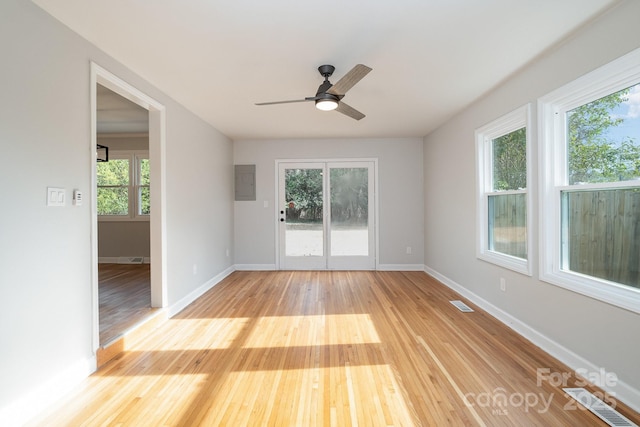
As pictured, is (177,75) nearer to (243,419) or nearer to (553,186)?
(243,419)

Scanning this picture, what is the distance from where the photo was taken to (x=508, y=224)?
315 cm

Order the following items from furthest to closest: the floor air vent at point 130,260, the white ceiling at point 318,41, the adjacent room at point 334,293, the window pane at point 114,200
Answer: the window pane at point 114,200 < the floor air vent at point 130,260 < the white ceiling at point 318,41 < the adjacent room at point 334,293

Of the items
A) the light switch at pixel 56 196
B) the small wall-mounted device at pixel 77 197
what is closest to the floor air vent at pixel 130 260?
the small wall-mounted device at pixel 77 197

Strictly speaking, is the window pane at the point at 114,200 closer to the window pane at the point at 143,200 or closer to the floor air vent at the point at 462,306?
the window pane at the point at 143,200

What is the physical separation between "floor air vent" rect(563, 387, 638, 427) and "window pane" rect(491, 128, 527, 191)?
5.55 feet

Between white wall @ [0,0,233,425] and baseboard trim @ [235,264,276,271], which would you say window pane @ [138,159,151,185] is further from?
white wall @ [0,0,233,425]

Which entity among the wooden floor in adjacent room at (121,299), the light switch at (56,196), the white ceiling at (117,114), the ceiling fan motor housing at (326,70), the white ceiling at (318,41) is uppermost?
the white ceiling at (117,114)

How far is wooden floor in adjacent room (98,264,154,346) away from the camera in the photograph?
2.70 meters

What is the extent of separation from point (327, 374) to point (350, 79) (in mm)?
2129

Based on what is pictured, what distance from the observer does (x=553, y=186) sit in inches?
96.6

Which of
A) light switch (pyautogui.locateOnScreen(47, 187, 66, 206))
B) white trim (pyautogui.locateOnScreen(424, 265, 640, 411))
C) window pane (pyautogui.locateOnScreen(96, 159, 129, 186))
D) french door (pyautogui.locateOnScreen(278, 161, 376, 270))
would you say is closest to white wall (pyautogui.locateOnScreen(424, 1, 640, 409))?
white trim (pyautogui.locateOnScreen(424, 265, 640, 411))

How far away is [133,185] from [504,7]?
630 centimetres

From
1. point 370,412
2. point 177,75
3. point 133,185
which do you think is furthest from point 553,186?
point 133,185

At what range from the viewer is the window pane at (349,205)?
5.54 metres
